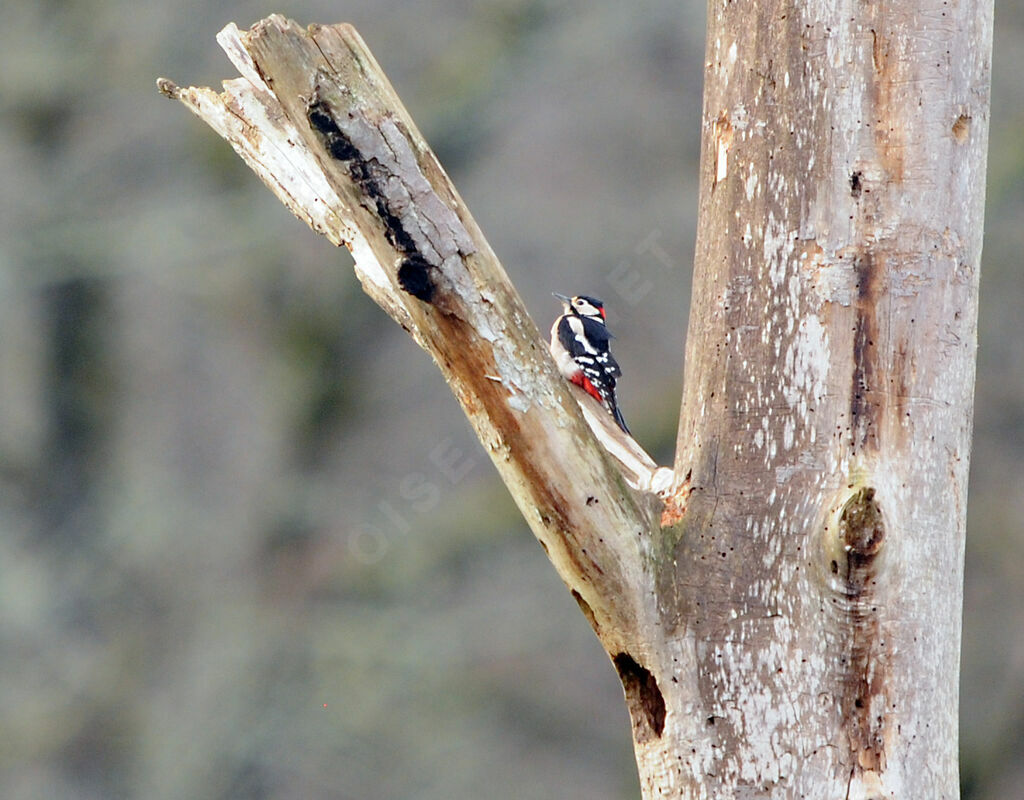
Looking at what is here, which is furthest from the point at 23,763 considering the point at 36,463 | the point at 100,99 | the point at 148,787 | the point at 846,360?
the point at 846,360

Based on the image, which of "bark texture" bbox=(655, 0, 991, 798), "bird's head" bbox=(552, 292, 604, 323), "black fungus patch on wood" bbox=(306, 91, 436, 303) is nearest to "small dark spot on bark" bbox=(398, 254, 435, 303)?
"black fungus patch on wood" bbox=(306, 91, 436, 303)

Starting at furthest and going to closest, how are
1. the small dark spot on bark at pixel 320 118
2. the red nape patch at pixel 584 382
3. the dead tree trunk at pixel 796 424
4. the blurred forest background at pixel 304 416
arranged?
the blurred forest background at pixel 304 416, the red nape patch at pixel 584 382, the dead tree trunk at pixel 796 424, the small dark spot on bark at pixel 320 118

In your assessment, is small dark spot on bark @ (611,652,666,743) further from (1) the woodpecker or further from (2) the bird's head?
(2) the bird's head

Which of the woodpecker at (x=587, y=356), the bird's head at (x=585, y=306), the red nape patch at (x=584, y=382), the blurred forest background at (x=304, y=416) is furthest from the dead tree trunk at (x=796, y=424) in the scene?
the blurred forest background at (x=304, y=416)

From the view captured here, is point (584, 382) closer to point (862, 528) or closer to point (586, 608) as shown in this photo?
point (586, 608)

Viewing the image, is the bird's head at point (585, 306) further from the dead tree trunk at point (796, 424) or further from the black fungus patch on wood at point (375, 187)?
the black fungus patch on wood at point (375, 187)
